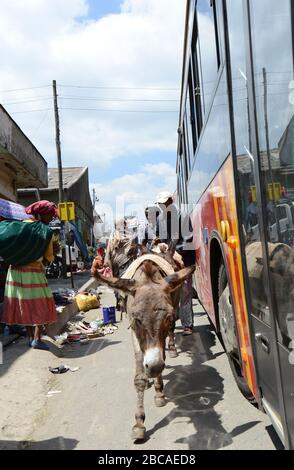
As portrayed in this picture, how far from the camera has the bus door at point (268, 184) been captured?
1993mm

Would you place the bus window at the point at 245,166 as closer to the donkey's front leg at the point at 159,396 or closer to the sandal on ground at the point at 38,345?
the donkey's front leg at the point at 159,396

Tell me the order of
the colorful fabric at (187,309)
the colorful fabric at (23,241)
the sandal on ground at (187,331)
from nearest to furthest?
the colorful fabric at (23,241) < the colorful fabric at (187,309) < the sandal on ground at (187,331)

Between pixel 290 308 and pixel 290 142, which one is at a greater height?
pixel 290 142

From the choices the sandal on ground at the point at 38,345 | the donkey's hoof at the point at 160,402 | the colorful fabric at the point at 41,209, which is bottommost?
the donkey's hoof at the point at 160,402

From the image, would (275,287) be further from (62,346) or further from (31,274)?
(62,346)

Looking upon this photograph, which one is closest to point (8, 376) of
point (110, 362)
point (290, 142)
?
point (110, 362)

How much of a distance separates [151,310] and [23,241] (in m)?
2.90

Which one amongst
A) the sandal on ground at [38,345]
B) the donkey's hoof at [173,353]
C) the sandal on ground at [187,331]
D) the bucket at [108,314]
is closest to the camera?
the donkey's hoof at [173,353]

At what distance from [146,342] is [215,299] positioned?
147 cm

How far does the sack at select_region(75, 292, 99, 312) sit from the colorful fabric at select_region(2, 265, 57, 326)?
4121 mm

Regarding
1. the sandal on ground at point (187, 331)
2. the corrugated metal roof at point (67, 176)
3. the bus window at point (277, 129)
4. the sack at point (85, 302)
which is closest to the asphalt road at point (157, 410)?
the sandal on ground at point (187, 331)

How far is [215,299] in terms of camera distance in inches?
178

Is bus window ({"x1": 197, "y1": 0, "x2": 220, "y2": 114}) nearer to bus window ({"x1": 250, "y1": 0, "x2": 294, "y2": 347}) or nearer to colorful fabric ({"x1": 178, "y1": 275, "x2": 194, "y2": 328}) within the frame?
bus window ({"x1": 250, "y1": 0, "x2": 294, "y2": 347})

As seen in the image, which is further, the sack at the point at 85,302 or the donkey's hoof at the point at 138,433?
the sack at the point at 85,302
